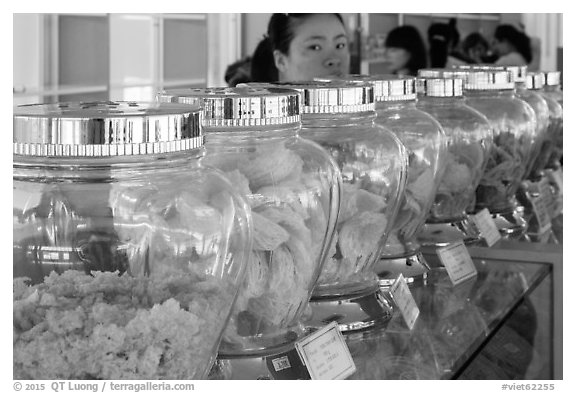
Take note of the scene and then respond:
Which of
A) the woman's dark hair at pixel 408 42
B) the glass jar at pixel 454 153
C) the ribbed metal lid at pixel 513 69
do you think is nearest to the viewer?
the glass jar at pixel 454 153

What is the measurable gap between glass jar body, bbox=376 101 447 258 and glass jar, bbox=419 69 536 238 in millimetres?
252

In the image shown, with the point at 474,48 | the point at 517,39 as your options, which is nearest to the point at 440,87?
the point at 517,39

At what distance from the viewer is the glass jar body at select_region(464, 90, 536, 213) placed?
4.67 ft

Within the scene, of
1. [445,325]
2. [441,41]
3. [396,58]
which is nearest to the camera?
[445,325]

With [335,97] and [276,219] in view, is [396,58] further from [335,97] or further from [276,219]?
[276,219]

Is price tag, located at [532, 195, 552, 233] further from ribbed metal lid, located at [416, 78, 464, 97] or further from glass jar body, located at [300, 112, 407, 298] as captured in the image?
glass jar body, located at [300, 112, 407, 298]

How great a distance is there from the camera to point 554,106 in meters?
1.77

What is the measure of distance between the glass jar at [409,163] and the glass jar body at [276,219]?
31 centimetres

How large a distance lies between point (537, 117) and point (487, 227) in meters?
0.31

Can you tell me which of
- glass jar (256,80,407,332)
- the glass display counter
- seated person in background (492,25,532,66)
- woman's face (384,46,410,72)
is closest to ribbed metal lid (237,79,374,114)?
glass jar (256,80,407,332)

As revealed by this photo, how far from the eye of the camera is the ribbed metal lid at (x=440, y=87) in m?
1.28

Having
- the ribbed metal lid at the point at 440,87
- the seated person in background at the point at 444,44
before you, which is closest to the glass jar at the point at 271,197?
the ribbed metal lid at the point at 440,87

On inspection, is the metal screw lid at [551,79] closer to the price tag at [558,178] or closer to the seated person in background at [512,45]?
the price tag at [558,178]
